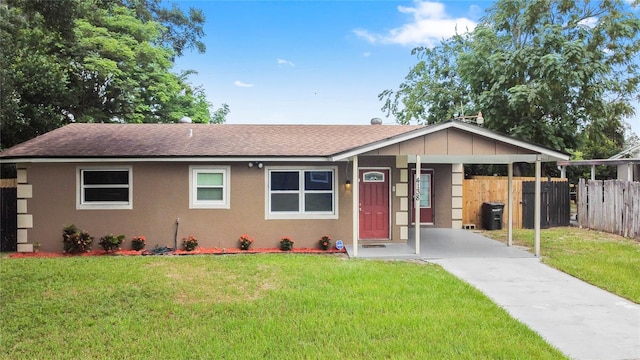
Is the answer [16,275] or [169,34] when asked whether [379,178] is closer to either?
[16,275]

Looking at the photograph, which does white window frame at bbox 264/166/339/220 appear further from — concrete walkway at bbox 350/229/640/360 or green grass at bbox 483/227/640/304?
green grass at bbox 483/227/640/304

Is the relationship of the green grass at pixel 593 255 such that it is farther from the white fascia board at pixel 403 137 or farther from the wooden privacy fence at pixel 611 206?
the white fascia board at pixel 403 137

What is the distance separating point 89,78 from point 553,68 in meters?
21.2

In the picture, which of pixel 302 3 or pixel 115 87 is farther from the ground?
pixel 302 3

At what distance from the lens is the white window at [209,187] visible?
1084 centimetres

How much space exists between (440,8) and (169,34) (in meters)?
20.8

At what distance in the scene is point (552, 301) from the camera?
6.30m

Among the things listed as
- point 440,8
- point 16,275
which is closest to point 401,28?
point 440,8

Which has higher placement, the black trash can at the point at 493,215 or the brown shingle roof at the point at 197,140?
the brown shingle roof at the point at 197,140

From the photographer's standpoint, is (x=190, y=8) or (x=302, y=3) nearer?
(x=302, y=3)

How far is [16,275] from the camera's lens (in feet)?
25.4

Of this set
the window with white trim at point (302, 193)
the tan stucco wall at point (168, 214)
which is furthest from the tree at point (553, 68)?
the tan stucco wall at point (168, 214)

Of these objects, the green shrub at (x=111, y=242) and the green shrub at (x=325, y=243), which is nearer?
the green shrub at (x=111, y=242)

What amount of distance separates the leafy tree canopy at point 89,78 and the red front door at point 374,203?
9728 millimetres
